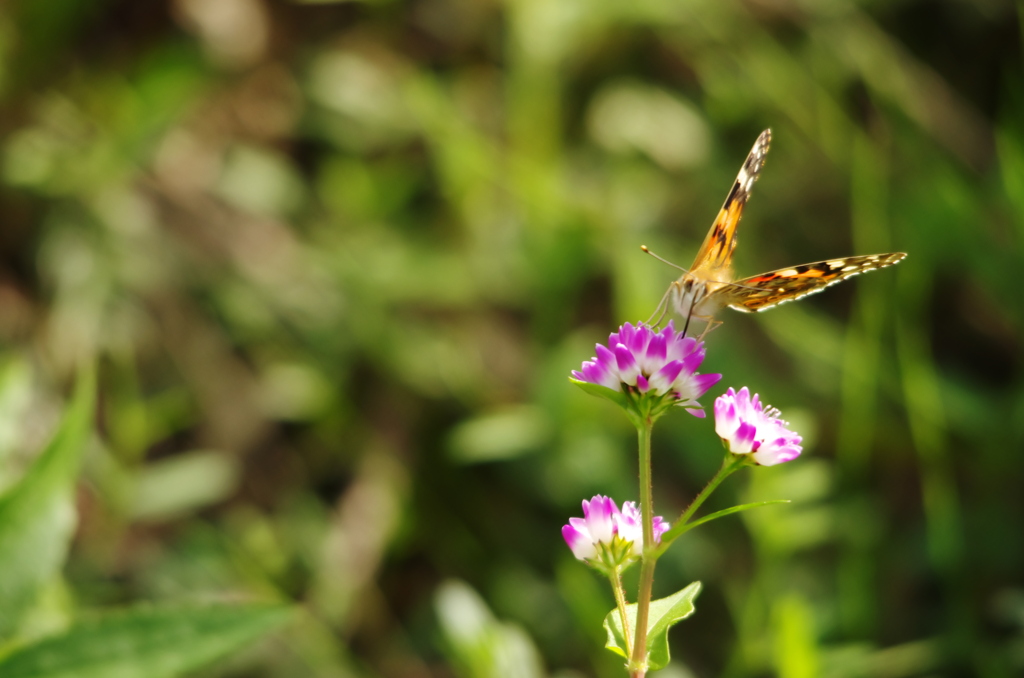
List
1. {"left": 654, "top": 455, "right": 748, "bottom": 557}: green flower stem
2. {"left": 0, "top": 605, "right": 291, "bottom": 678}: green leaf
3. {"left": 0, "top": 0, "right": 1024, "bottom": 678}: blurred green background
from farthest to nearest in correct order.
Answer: {"left": 0, "top": 0, "right": 1024, "bottom": 678}: blurred green background → {"left": 0, "top": 605, "right": 291, "bottom": 678}: green leaf → {"left": 654, "top": 455, "right": 748, "bottom": 557}: green flower stem

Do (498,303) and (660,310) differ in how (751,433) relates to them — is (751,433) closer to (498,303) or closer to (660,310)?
(660,310)

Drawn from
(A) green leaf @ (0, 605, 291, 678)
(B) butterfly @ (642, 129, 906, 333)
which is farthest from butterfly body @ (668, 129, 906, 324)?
(A) green leaf @ (0, 605, 291, 678)

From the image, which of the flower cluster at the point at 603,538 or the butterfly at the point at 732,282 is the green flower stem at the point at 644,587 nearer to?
the flower cluster at the point at 603,538

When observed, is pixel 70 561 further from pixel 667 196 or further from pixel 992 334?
pixel 992 334

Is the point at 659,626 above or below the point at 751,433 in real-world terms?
below

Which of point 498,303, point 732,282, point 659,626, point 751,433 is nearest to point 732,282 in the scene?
point 732,282

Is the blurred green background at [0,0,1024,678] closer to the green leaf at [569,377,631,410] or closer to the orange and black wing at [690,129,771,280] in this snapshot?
the orange and black wing at [690,129,771,280]
